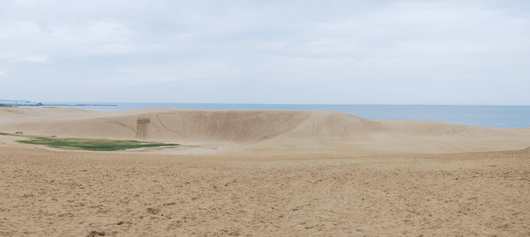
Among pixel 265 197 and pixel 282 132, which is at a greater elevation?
pixel 282 132

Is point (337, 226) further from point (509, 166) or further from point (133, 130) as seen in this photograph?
point (133, 130)

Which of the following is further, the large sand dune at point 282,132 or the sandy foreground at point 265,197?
the large sand dune at point 282,132

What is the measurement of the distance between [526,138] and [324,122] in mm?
15144

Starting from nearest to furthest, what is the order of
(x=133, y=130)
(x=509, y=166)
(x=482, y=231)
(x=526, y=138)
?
1. (x=482, y=231)
2. (x=509, y=166)
3. (x=526, y=138)
4. (x=133, y=130)

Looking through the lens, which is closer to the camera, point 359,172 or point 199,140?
point 359,172

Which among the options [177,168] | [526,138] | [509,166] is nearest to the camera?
[509,166]

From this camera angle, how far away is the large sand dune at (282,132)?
22.8m

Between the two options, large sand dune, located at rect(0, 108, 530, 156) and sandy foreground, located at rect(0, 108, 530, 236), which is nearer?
sandy foreground, located at rect(0, 108, 530, 236)

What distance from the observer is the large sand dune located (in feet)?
74.6

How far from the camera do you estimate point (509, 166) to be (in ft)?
35.3

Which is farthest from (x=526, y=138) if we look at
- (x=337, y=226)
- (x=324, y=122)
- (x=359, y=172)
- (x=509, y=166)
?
(x=337, y=226)

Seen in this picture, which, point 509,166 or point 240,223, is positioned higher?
point 509,166

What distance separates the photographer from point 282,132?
28031 millimetres

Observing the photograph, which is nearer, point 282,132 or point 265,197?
point 265,197
